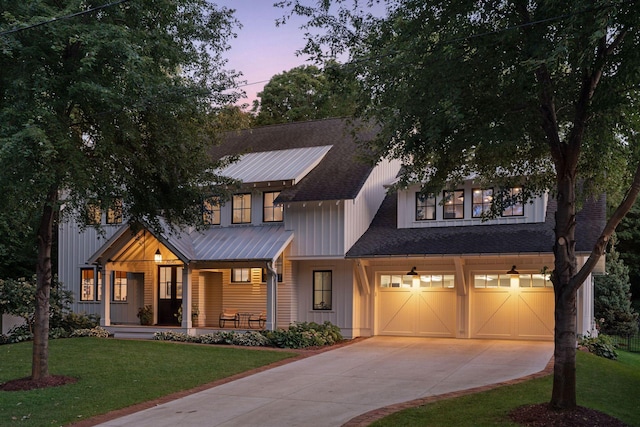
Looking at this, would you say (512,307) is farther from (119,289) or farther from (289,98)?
(289,98)

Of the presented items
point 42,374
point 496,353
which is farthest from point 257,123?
point 42,374

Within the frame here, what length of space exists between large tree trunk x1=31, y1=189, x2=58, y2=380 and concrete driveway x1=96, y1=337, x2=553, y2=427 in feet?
10.6

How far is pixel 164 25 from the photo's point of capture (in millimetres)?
14492

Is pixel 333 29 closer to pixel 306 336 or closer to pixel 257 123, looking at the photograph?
pixel 306 336

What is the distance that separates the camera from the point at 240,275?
2477 centimetres

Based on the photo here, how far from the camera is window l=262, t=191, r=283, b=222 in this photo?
23.9 m

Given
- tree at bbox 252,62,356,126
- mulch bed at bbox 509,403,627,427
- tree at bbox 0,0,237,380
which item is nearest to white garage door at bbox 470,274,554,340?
tree at bbox 0,0,237,380

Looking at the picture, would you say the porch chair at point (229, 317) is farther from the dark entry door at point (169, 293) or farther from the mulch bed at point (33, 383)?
the mulch bed at point (33, 383)

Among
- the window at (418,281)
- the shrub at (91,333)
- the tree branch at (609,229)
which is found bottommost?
the shrub at (91,333)

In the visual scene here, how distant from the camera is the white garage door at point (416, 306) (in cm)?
2206

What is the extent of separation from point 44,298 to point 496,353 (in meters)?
11.2

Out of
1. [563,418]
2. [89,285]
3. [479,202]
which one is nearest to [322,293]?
[479,202]

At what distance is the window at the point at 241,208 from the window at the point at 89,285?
21.4 feet

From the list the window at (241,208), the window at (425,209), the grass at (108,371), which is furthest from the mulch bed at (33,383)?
the window at (425,209)
